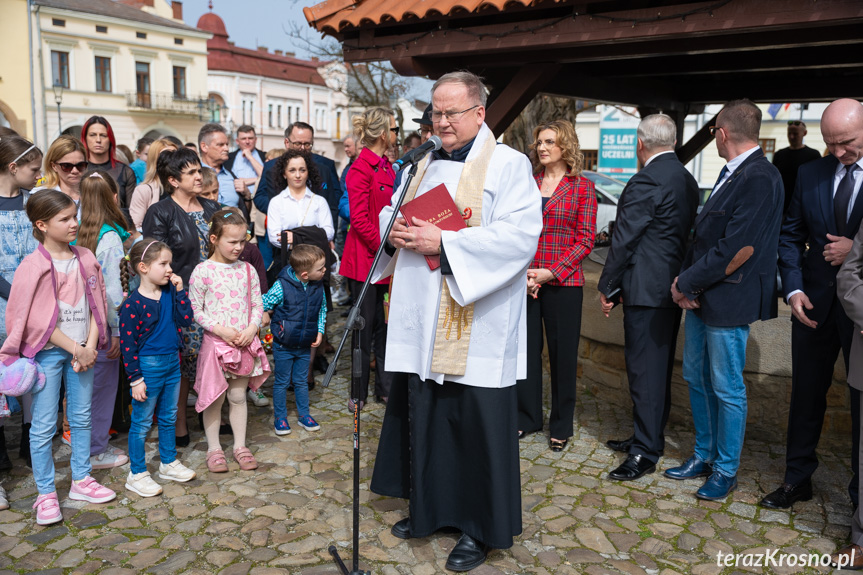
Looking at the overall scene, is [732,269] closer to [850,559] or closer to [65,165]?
[850,559]

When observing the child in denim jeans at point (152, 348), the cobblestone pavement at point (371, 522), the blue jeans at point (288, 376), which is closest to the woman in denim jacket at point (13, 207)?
the child in denim jeans at point (152, 348)

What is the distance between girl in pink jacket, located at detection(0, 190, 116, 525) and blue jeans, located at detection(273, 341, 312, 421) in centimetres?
121

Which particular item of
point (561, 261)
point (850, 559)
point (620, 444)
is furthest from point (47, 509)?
point (850, 559)

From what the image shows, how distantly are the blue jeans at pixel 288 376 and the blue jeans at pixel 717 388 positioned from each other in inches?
98.1

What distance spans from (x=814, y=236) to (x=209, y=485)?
357cm

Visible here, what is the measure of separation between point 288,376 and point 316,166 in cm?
201

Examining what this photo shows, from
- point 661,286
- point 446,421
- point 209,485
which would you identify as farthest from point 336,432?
point 661,286

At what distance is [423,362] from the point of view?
3.29m

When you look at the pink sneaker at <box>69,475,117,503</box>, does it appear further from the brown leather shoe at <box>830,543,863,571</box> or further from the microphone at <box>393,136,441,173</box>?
the brown leather shoe at <box>830,543,863,571</box>

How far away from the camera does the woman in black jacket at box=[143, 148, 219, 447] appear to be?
182 inches

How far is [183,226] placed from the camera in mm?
4676

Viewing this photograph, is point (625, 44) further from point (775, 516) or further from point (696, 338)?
point (775, 516)

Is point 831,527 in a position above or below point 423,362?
below

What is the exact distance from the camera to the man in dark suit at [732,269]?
375 centimetres
